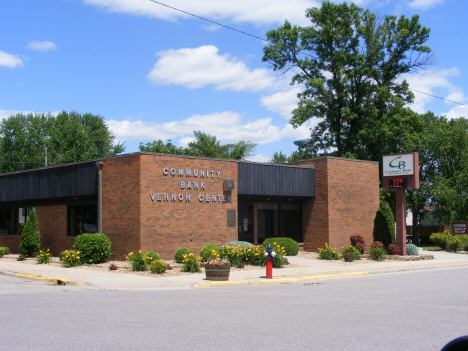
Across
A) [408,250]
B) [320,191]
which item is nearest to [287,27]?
[320,191]

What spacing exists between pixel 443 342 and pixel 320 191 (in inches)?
835

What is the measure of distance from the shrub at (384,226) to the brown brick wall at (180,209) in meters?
9.14

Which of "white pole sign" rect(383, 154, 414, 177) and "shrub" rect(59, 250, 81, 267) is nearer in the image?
"shrub" rect(59, 250, 81, 267)

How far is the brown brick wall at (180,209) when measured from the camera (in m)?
22.0

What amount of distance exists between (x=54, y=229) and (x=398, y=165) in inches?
763

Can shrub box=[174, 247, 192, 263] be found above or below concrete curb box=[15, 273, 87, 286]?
above

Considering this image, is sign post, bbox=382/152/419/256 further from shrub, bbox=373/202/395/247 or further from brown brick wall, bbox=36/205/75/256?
brown brick wall, bbox=36/205/75/256

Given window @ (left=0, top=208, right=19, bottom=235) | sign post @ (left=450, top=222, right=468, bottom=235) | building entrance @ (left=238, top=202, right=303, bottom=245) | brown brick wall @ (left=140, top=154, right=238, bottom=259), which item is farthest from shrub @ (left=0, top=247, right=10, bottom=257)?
sign post @ (left=450, top=222, right=468, bottom=235)

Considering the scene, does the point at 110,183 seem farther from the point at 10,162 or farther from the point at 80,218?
the point at 10,162

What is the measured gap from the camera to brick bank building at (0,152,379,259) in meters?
22.3

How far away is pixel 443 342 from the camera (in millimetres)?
7516

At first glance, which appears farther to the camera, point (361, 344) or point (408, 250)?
point (408, 250)

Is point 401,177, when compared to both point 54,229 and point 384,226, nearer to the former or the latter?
point 384,226

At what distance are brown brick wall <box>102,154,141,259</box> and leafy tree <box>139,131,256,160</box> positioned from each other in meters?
38.7
